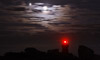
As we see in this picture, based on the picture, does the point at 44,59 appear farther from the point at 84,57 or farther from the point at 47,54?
the point at 84,57

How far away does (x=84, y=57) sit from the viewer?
11644 cm

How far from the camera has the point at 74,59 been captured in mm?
110375

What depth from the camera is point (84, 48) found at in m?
120

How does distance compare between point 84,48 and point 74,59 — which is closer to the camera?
point 74,59

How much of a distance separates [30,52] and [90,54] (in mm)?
19612

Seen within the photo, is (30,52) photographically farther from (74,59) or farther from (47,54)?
(74,59)

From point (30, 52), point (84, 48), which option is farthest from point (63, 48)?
point (30, 52)

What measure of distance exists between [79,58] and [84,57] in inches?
75.4

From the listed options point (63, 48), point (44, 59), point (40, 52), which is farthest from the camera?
point (63, 48)

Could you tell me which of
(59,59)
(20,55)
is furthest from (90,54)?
(20,55)

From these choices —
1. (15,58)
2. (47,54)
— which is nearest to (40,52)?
(47,54)

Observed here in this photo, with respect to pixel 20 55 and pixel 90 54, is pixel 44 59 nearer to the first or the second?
pixel 20 55

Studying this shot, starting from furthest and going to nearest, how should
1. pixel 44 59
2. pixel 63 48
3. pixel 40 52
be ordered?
pixel 63 48
pixel 40 52
pixel 44 59

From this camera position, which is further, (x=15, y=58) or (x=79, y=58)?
(x=79, y=58)
